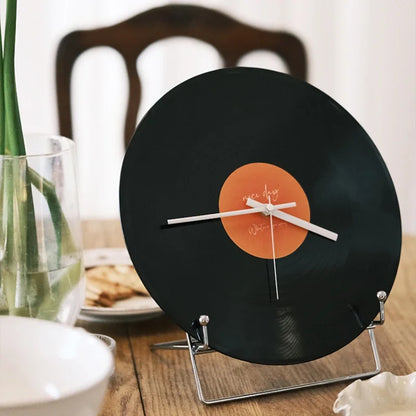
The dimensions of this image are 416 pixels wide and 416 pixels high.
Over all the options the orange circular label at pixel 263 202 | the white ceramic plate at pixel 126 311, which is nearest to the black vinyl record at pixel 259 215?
the orange circular label at pixel 263 202

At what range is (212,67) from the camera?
257 centimetres

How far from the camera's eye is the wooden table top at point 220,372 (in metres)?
0.81

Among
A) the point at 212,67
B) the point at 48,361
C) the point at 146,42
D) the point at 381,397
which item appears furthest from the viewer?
the point at 212,67

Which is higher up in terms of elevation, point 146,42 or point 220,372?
point 146,42

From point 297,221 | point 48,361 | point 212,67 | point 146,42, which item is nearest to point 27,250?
point 48,361

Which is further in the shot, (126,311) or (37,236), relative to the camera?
(126,311)

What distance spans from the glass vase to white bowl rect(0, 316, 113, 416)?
144 millimetres

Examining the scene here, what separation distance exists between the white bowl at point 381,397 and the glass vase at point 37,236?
0.98ft

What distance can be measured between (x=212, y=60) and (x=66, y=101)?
2.84 ft

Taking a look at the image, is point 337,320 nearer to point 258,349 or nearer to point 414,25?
point 258,349

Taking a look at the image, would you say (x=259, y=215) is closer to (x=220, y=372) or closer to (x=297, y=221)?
(x=297, y=221)

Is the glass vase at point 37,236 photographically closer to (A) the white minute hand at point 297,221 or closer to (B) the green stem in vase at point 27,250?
(B) the green stem in vase at point 27,250

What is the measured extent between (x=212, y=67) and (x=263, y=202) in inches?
68.6

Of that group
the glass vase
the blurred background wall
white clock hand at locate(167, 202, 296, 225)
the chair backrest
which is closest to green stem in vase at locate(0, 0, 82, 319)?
the glass vase
